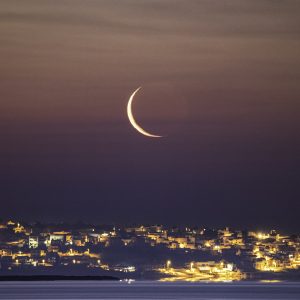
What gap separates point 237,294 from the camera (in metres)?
191

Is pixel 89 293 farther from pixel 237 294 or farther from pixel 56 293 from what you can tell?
pixel 237 294

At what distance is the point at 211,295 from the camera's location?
188 m

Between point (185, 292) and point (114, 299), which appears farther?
point (185, 292)

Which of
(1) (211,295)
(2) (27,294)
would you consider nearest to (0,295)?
(2) (27,294)

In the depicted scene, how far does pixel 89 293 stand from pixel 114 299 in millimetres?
16984

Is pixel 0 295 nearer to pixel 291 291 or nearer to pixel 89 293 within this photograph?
pixel 89 293

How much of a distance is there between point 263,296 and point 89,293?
62.6 feet

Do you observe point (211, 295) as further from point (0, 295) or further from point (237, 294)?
point (0, 295)

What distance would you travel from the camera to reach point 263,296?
614 feet

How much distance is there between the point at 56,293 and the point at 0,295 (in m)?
11.3

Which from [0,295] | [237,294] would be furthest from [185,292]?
[0,295]

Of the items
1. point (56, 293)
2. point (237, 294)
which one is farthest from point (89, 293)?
point (237, 294)

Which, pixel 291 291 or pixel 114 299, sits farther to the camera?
pixel 291 291

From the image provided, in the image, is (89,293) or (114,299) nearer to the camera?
(114,299)
